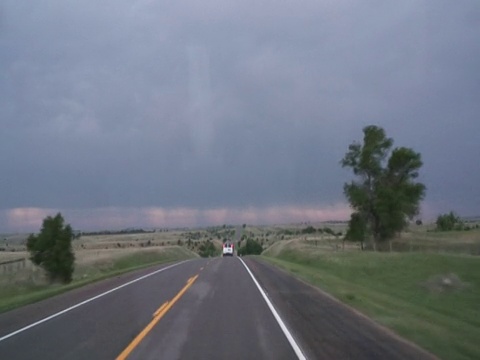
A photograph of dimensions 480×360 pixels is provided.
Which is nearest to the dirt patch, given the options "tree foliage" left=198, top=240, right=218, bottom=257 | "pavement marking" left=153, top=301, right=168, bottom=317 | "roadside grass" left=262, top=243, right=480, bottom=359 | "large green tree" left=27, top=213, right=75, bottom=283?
"roadside grass" left=262, top=243, right=480, bottom=359

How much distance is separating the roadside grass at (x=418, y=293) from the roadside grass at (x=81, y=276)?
11.8 metres

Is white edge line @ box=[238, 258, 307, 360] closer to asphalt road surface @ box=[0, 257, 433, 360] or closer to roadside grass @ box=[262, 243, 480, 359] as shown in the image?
asphalt road surface @ box=[0, 257, 433, 360]

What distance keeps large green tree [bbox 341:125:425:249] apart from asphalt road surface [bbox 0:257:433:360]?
4401 centimetres

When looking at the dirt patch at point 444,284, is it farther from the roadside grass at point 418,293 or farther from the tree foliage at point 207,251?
the tree foliage at point 207,251

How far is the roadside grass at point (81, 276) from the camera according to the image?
2758cm

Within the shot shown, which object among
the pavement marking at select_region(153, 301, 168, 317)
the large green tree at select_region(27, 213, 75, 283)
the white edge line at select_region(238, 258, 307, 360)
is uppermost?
the large green tree at select_region(27, 213, 75, 283)

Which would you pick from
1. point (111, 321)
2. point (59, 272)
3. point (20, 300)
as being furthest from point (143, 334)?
point (59, 272)

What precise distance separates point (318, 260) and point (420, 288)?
2471 cm

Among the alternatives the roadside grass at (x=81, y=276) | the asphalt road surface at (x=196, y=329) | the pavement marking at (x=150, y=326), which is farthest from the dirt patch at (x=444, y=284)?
the roadside grass at (x=81, y=276)

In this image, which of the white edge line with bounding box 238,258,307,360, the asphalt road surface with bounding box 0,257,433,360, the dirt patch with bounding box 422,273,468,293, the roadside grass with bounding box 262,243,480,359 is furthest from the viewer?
the dirt patch with bounding box 422,273,468,293

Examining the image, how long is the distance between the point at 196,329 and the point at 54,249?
36249 mm

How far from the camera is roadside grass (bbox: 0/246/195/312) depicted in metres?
27.6

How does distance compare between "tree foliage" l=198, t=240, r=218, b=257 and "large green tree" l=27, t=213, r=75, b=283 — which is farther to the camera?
"tree foliage" l=198, t=240, r=218, b=257

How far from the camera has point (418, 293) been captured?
3159 cm
